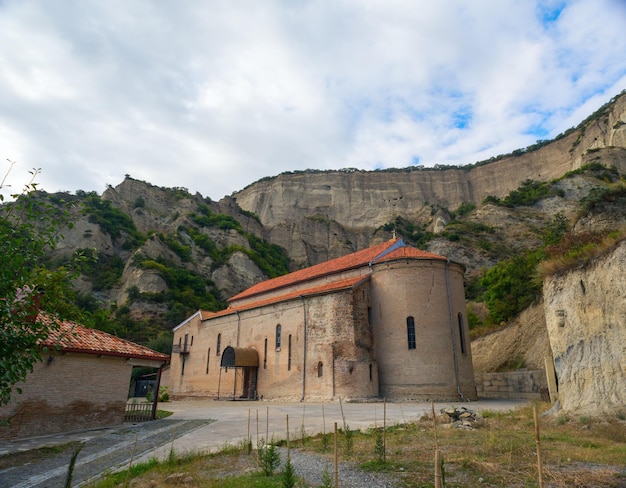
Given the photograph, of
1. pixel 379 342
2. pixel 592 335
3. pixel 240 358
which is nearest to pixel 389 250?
pixel 379 342

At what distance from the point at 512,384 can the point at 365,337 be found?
10.4 metres

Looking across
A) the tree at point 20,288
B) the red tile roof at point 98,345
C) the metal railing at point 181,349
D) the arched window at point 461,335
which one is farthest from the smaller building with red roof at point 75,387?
the metal railing at point 181,349

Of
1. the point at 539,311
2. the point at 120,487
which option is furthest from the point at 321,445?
the point at 539,311

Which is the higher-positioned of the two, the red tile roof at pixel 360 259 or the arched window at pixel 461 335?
the red tile roof at pixel 360 259

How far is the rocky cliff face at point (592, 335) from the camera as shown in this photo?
11.4 meters

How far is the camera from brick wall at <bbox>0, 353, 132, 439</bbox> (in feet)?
42.3

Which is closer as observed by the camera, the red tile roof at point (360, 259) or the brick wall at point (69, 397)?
the brick wall at point (69, 397)

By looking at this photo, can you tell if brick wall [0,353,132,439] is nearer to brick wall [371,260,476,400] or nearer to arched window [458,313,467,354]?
brick wall [371,260,476,400]

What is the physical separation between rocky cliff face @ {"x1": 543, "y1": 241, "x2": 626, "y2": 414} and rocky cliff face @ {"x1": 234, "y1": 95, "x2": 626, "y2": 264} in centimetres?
7077

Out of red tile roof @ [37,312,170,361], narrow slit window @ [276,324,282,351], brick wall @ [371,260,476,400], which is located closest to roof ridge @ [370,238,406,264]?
brick wall @ [371,260,476,400]

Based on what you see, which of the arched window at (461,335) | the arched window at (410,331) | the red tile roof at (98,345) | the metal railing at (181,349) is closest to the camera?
the red tile roof at (98,345)

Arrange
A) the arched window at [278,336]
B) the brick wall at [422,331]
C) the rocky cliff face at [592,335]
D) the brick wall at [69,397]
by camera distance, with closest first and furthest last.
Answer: the rocky cliff face at [592,335] → the brick wall at [69,397] → the brick wall at [422,331] → the arched window at [278,336]

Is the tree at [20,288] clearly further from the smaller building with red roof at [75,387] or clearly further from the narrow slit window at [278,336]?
the narrow slit window at [278,336]

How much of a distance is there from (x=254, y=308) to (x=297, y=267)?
53.6 meters
